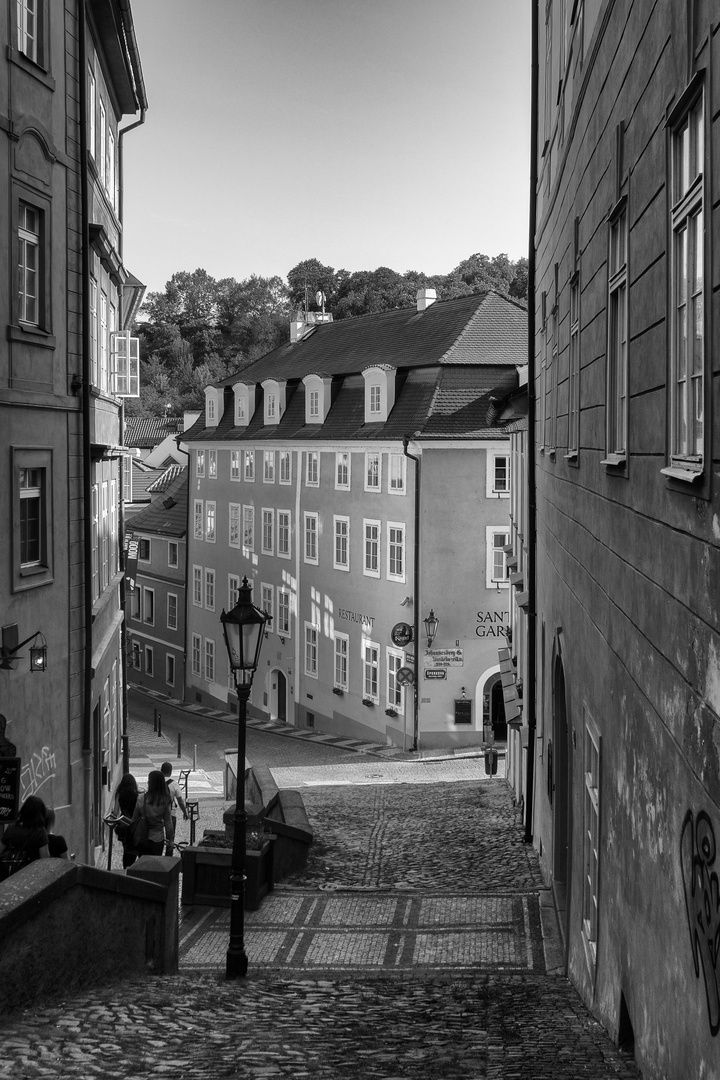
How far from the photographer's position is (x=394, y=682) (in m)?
36.8

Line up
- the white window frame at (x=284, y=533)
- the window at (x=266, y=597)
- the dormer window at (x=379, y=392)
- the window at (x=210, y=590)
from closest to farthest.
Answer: the dormer window at (x=379, y=392) → the white window frame at (x=284, y=533) → the window at (x=266, y=597) → the window at (x=210, y=590)

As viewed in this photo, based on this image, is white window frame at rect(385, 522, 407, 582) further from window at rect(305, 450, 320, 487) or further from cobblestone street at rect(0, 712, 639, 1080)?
cobblestone street at rect(0, 712, 639, 1080)

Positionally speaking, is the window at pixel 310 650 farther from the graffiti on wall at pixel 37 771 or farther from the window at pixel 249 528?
the graffiti on wall at pixel 37 771

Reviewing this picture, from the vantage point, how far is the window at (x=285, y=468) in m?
44.6

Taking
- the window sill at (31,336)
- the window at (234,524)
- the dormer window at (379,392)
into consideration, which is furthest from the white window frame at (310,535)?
the window sill at (31,336)

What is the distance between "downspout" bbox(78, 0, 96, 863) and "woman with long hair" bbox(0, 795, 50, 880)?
302 inches

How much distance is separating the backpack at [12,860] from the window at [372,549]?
1128 inches

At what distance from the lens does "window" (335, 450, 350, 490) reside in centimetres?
4003

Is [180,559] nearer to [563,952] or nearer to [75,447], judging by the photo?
[75,447]

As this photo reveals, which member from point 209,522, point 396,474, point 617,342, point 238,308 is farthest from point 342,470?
point 238,308

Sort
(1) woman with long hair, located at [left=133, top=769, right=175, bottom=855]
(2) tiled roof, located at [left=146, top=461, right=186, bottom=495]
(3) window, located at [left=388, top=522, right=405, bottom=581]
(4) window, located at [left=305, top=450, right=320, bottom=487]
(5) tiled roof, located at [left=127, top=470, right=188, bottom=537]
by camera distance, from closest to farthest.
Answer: (1) woman with long hair, located at [left=133, top=769, right=175, bottom=855]
(3) window, located at [left=388, top=522, right=405, bottom=581]
(4) window, located at [left=305, top=450, right=320, bottom=487]
(5) tiled roof, located at [left=127, top=470, right=188, bottom=537]
(2) tiled roof, located at [left=146, top=461, right=186, bottom=495]

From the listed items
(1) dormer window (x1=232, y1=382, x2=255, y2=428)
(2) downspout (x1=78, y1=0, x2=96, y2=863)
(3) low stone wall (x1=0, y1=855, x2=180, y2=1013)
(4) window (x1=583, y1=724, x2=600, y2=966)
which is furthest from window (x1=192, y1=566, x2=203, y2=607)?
(4) window (x1=583, y1=724, x2=600, y2=966)

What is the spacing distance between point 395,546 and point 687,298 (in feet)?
105

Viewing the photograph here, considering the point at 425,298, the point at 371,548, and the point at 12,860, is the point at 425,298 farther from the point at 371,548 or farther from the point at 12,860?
the point at 12,860
